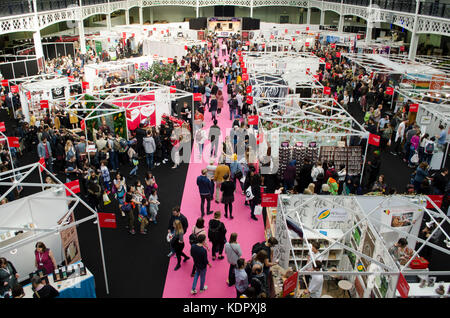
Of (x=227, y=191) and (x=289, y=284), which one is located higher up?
(x=289, y=284)

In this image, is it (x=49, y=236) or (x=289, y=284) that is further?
(x=49, y=236)

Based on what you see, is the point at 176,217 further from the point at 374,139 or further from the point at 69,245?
the point at 374,139

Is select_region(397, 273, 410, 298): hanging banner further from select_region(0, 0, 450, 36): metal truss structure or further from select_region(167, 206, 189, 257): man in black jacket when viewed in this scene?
select_region(0, 0, 450, 36): metal truss structure

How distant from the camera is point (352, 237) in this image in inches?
305

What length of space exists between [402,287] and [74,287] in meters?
5.45

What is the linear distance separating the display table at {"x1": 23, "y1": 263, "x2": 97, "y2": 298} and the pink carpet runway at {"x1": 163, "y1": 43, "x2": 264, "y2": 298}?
1.45 meters

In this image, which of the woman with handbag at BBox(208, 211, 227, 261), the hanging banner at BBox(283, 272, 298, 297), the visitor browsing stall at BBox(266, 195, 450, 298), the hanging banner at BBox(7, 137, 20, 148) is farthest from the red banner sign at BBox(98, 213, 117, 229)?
the hanging banner at BBox(7, 137, 20, 148)

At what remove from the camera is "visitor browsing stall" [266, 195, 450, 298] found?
6.63 metres

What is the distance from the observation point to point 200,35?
4041 centimetres

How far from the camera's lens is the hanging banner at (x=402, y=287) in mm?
5496

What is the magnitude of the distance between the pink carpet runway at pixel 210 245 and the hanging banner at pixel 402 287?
315cm

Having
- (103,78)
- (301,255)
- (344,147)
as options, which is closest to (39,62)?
(103,78)

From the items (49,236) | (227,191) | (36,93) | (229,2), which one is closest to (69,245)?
(49,236)

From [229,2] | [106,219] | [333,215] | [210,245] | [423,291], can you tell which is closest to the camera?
[423,291]
